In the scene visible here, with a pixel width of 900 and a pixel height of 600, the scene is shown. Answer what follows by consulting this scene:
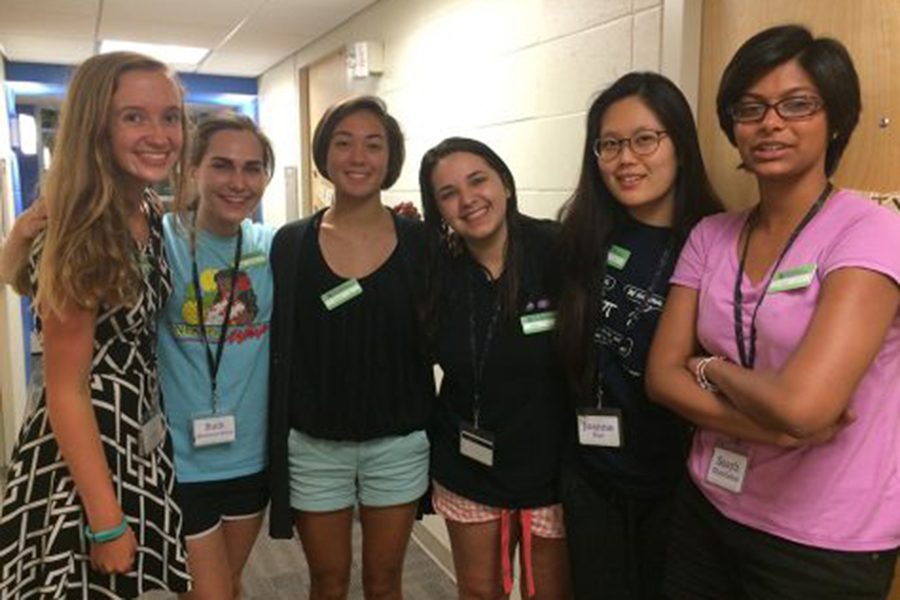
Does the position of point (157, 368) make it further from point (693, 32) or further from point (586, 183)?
point (693, 32)

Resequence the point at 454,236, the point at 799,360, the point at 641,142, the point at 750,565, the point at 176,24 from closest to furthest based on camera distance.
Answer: the point at 799,360 < the point at 750,565 < the point at 641,142 < the point at 454,236 < the point at 176,24

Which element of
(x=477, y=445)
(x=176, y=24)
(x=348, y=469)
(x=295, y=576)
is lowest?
(x=295, y=576)

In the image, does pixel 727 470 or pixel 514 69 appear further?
pixel 514 69

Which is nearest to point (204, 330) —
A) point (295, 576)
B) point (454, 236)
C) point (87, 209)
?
point (87, 209)

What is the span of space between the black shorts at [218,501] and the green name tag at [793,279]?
1360 millimetres

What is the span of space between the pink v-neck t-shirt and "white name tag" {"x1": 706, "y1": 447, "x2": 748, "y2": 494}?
21mm

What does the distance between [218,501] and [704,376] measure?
1250 mm

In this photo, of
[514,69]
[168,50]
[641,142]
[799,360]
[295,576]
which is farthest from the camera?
[168,50]

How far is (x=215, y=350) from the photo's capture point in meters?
1.76

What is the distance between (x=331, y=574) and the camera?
6.27 feet

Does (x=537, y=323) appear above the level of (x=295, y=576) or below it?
above

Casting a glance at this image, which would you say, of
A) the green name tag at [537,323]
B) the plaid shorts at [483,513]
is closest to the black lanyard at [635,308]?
the green name tag at [537,323]

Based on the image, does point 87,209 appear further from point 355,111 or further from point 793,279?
point 793,279

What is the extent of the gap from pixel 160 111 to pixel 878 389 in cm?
147
